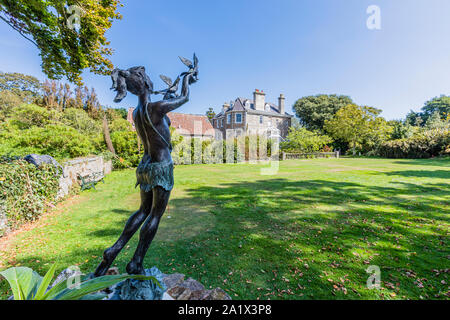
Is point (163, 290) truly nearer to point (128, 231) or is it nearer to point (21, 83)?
point (128, 231)

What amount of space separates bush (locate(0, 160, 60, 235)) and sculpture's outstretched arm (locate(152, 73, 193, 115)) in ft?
16.4

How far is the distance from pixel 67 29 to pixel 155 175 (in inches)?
316

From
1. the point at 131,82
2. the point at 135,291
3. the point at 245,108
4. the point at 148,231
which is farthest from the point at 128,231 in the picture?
the point at 245,108

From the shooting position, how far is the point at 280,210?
639 centimetres

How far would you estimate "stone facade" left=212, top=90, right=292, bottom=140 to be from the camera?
35.7 metres

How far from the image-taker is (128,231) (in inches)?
97.3

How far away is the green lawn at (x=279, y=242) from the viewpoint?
304 centimetres

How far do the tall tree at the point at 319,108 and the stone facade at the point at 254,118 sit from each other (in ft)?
22.3

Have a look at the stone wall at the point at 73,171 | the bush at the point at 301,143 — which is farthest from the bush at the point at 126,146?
the bush at the point at 301,143

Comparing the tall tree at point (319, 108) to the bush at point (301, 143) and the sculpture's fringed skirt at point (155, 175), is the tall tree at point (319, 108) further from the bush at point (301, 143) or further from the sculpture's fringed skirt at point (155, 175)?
the sculpture's fringed skirt at point (155, 175)

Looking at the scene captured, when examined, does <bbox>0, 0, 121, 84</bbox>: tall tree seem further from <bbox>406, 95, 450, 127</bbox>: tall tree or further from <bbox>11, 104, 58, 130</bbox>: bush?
<bbox>406, 95, 450, 127</bbox>: tall tree

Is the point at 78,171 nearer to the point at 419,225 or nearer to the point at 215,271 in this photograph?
the point at 215,271

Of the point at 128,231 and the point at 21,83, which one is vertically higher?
the point at 21,83

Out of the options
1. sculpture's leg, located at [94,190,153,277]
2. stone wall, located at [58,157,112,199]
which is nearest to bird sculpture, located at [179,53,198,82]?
sculpture's leg, located at [94,190,153,277]
